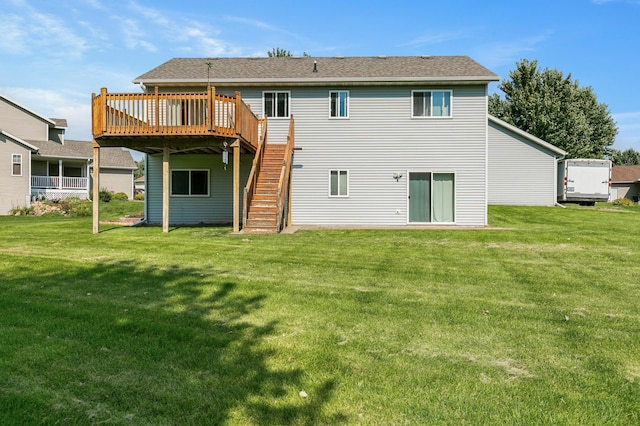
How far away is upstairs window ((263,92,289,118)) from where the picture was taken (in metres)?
16.3

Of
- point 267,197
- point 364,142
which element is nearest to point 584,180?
point 364,142

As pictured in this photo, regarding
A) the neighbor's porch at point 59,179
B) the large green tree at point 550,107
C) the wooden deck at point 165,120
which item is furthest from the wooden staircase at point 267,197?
the large green tree at point 550,107

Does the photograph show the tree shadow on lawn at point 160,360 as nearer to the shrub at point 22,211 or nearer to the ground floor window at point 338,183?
the ground floor window at point 338,183

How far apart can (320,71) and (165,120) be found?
668 cm

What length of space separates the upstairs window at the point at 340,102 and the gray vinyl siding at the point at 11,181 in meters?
21.2

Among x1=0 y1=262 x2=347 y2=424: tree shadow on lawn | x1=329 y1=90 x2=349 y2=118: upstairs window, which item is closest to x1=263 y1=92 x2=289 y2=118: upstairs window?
x1=329 y1=90 x2=349 y2=118: upstairs window

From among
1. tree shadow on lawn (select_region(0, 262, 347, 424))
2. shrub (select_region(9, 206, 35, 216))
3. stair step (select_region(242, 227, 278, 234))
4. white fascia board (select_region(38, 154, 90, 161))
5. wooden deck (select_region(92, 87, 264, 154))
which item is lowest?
tree shadow on lawn (select_region(0, 262, 347, 424))

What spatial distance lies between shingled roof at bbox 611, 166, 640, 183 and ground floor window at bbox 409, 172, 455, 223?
37.6 m

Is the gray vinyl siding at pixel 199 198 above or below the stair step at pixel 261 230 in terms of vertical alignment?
above

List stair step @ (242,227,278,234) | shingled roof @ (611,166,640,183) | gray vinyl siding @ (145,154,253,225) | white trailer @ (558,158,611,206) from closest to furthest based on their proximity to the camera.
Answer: stair step @ (242,227,278,234)
gray vinyl siding @ (145,154,253,225)
white trailer @ (558,158,611,206)
shingled roof @ (611,166,640,183)

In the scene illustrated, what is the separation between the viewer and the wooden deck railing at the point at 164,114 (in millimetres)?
12398

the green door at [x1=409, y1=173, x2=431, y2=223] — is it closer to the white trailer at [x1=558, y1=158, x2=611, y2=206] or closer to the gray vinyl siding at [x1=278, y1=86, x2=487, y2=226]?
the gray vinyl siding at [x1=278, y1=86, x2=487, y2=226]

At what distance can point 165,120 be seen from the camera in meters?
13.0

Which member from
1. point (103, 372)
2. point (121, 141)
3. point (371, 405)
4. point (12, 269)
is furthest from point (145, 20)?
point (371, 405)
